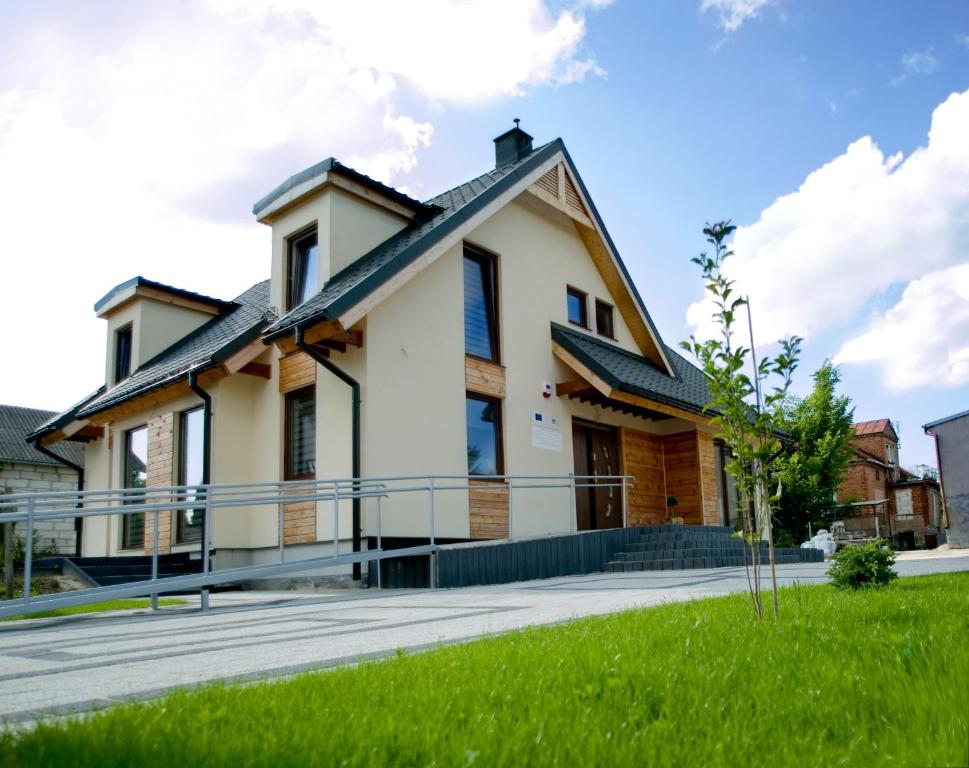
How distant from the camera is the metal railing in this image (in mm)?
7703

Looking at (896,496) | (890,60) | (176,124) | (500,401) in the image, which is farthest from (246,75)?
(896,496)

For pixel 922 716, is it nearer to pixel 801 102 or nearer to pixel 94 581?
pixel 801 102

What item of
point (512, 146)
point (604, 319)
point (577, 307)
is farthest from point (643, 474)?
point (512, 146)

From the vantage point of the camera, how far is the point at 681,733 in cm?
280

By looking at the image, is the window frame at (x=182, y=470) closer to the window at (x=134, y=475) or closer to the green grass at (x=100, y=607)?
the window at (x=134, y=475)

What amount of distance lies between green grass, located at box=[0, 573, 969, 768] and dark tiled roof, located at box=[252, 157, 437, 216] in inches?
399

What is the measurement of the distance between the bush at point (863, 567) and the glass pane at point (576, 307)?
10.1m

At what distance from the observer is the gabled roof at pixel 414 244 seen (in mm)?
11164

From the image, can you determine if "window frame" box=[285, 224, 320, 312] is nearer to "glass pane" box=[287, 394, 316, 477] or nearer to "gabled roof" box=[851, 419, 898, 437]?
"glass pane" box=[287, 394, 316, 477]

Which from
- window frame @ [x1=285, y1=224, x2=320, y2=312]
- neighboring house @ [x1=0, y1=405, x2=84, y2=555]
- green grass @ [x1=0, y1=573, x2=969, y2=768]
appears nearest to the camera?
green grass @ [x1=0, y1=573, x2=969, y2=768]

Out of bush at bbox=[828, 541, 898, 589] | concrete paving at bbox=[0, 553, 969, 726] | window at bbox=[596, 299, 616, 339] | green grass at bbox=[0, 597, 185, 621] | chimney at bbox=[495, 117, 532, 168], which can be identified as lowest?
green grass at bbox=[0, 597, 185, 621]

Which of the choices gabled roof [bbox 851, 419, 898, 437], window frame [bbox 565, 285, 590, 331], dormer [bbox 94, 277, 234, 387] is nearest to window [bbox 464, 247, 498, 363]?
window frame [bbox 565, 285, 590, 331]

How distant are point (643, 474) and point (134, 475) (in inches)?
382

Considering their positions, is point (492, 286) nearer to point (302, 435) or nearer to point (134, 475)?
point (302, 435)
